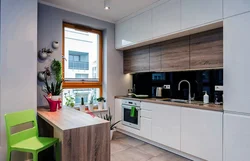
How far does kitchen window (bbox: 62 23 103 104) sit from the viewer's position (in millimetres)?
3445

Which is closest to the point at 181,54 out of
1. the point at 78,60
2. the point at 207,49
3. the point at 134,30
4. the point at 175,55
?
the point at 175,55

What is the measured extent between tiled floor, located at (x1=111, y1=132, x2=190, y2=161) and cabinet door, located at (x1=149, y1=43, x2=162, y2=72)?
59.1 inches

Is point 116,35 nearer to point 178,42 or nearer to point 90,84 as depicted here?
point 90,84

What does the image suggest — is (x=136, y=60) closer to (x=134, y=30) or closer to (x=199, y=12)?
(x=134, y=30)

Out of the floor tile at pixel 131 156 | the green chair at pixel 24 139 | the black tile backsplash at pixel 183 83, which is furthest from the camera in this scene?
the black tile backsplash at pixel 183 83

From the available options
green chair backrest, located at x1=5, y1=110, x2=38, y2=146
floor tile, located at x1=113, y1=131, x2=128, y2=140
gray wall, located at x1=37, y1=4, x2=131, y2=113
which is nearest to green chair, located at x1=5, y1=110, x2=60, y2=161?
green chair backrest, located at x1=5, y1=110, x2=38, y2=146

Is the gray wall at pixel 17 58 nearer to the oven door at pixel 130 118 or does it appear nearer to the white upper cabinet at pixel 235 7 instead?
the oven door at pixel 130 118

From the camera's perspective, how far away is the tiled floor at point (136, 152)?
2.56m

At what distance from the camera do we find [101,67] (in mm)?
3930

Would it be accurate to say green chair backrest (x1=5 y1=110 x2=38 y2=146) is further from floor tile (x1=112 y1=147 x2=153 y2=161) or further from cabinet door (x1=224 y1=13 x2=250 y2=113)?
cabinet door (x1=224 y1=13 x2=250 y2=113)

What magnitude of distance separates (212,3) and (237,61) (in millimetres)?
865

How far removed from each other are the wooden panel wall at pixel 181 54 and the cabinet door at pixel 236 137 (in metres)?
0.79

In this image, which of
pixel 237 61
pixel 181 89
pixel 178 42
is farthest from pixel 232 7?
pixel 181 89

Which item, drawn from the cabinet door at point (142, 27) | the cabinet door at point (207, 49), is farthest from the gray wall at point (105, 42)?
the cabinet door at point (207, 49)
